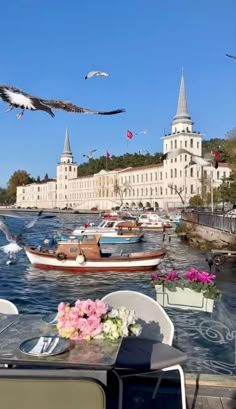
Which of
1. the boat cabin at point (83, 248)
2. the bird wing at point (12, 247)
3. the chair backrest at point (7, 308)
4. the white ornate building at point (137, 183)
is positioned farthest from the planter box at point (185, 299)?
the white ornate building at point (137, 183)

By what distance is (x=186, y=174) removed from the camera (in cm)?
9756

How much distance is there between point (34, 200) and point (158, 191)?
181 feet

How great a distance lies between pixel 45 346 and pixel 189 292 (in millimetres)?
2698

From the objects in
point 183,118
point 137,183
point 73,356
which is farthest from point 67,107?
point 137,183

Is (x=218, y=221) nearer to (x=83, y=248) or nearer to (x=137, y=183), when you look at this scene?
(x=83, y=248)

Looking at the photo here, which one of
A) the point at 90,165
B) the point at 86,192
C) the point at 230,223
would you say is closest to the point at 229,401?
the point at 230,223

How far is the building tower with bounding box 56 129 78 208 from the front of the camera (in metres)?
132

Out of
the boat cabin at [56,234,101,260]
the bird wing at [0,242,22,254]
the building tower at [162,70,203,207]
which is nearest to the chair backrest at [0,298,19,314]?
the bird wing at [0,242,22,254]

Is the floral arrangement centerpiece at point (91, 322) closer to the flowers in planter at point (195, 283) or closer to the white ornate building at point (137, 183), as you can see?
the flowers in planter at point (195, 283)

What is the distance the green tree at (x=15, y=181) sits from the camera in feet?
509

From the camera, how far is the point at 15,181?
518 ft

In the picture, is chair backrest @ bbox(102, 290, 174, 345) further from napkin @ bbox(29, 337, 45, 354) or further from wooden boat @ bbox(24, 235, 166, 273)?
wooden boat @ bbox(24, 235, 166, 273)

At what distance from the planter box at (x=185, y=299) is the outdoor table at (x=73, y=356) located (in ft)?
8.01

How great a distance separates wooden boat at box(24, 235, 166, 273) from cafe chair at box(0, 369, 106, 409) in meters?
17.8
